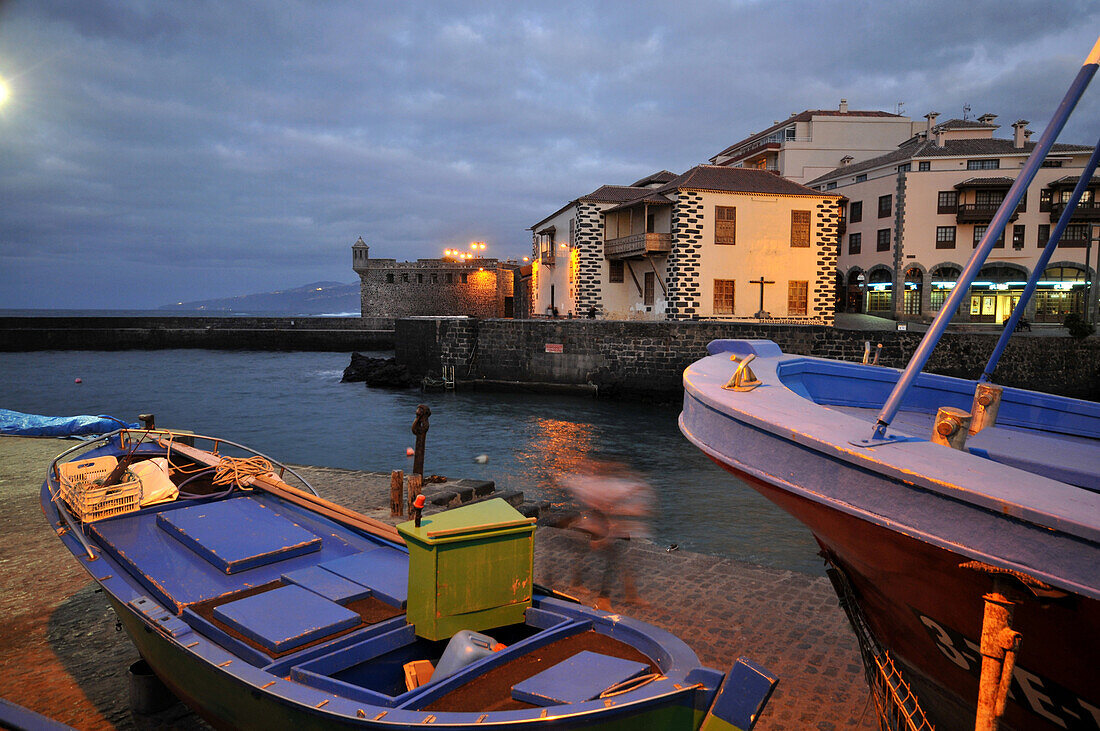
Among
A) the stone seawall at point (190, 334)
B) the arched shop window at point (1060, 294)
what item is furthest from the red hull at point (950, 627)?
the stone seawall at point (190, 334)

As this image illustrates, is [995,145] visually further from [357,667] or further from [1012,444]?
[357,667]

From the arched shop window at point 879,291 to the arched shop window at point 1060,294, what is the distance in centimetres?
791

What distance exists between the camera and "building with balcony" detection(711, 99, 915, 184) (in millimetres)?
48781

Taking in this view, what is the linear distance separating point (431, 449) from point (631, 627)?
16.2 meters

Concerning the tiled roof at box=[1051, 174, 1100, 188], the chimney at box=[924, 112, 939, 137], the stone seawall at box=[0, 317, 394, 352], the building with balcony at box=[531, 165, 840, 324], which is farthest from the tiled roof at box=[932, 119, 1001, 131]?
the stone seawall at box=[0, 317, 394, 352]

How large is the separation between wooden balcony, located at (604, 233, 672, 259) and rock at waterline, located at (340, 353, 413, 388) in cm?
1273

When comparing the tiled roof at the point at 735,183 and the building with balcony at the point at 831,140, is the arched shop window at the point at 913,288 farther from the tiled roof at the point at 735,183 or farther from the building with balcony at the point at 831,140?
the building with balcony at the point at 831,140

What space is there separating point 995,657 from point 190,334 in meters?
64.1

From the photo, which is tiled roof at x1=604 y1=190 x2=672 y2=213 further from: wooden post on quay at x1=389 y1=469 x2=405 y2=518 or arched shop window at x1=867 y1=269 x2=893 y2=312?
wooden post on quay at x1=389 y1=469 x2=405 y2=518

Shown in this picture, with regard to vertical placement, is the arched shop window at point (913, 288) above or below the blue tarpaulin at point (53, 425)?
above

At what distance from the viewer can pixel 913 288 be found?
126 feet

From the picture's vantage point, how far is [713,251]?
30.7 m

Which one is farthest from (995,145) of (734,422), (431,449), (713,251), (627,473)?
(734,422)

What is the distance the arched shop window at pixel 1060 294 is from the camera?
3750 centimetres
